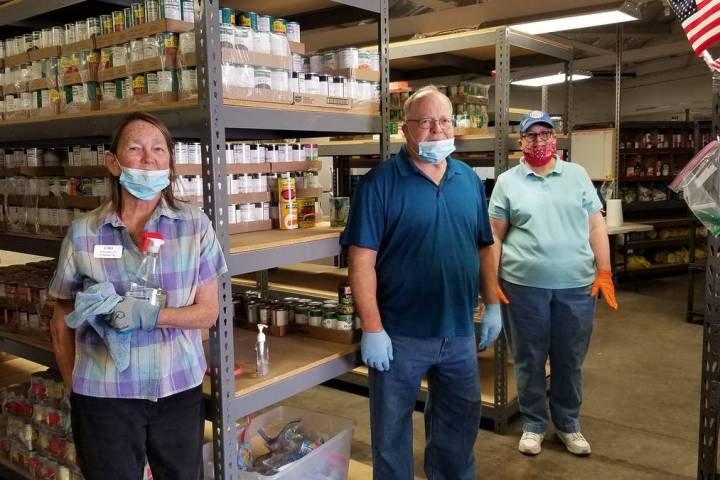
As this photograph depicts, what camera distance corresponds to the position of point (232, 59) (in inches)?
85.6

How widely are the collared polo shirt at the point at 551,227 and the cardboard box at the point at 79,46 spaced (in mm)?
2205

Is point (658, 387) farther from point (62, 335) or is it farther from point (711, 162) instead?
point (62, 335)

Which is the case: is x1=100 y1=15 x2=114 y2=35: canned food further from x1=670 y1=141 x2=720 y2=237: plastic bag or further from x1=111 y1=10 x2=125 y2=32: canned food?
x1=670 y1=141 x2=720 y2=237: plastic bag

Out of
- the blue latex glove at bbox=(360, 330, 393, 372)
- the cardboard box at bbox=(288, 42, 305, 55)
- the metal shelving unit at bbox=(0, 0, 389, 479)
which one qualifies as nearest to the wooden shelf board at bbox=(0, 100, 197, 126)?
the metal shelving unit at bbox=(0, 0, 389, 479)

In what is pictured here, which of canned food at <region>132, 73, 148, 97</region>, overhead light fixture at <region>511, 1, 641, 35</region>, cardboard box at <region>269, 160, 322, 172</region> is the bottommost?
cardboard box at <region>269, 160, 322, 172</region>

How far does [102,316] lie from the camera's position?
1894 millimetres

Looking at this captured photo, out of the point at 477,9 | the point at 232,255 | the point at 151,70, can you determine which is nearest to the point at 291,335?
the point at 232,255

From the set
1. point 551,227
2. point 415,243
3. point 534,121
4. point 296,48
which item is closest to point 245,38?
point 296,48

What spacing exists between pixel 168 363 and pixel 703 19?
6.57 feet

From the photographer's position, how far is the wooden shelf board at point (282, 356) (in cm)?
233

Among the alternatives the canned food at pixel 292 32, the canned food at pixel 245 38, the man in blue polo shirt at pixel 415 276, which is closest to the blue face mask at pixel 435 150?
the man in blue polo shirt at pixel 415 276

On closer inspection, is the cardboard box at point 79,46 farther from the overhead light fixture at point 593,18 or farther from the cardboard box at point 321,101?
the overhead light fixture at point 593,18

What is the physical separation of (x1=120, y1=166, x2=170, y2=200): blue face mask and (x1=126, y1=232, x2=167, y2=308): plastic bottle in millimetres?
146

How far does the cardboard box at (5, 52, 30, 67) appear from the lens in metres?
2.80
